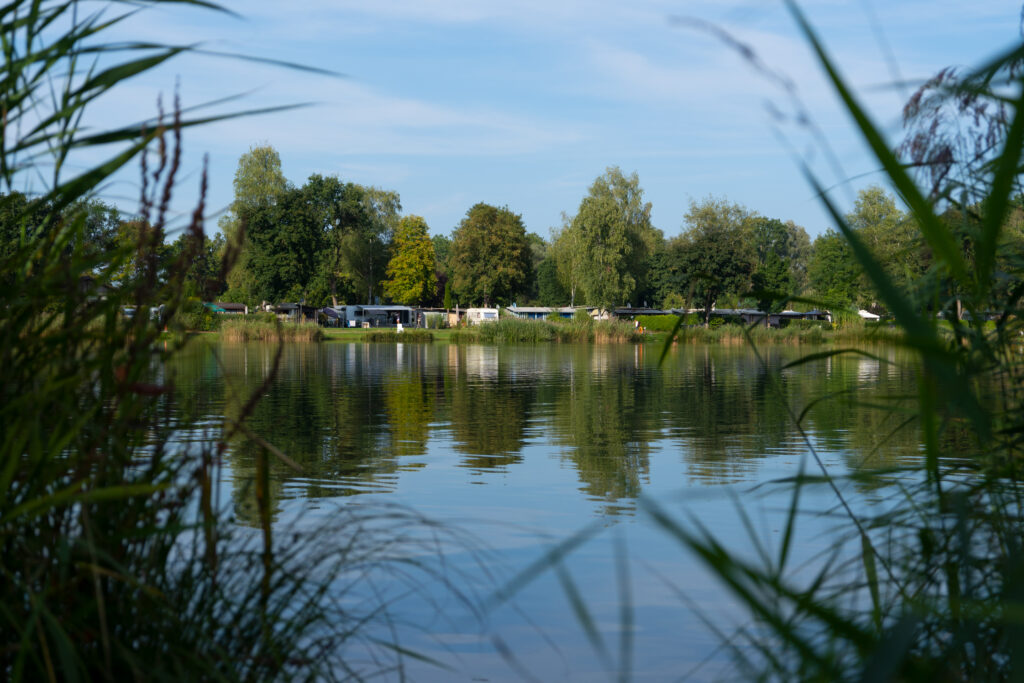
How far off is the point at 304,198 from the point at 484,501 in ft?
230

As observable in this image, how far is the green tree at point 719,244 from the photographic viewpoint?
71.7 m

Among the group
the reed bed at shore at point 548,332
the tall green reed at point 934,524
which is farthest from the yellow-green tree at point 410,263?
the tall green reed at point 934,524

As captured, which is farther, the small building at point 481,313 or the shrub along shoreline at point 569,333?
the small building at point 481,313

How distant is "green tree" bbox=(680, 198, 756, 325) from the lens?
7169 cm

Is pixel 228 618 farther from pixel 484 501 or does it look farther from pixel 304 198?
pixel 304 198

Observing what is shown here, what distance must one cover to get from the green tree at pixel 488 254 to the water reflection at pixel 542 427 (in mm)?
54740

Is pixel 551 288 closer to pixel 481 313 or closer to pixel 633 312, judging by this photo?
pixel 633 312

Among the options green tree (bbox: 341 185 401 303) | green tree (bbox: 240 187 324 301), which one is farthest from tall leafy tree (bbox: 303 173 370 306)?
green tree (bbox: 240 187 324 301)

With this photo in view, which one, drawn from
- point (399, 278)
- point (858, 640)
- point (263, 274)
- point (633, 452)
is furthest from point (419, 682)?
point (399, 278)

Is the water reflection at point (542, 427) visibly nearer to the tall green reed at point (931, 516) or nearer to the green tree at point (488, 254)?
the tall green reed at point (931, 516)

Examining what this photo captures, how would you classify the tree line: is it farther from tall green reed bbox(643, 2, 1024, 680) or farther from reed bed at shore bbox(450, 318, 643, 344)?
tall green reed bbox(643, 2, 1024, 680)

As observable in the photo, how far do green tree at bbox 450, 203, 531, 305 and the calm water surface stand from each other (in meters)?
56.2

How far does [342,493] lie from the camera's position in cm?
866

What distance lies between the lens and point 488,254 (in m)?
81.1
